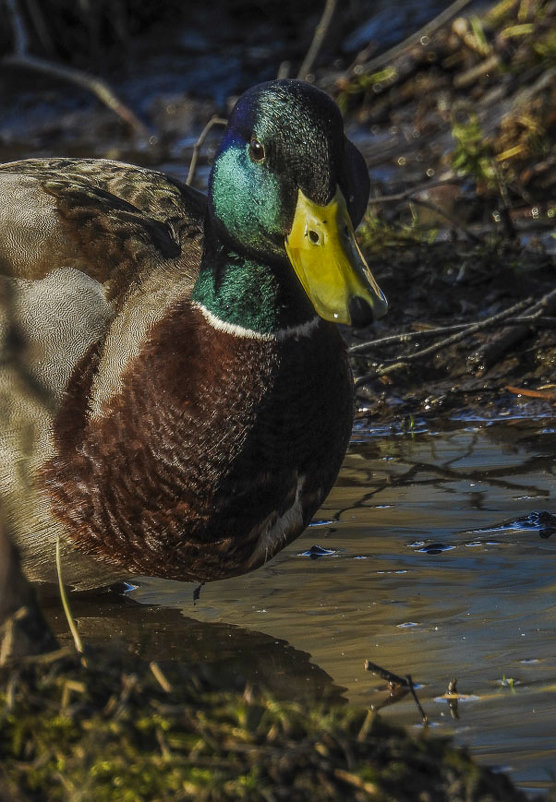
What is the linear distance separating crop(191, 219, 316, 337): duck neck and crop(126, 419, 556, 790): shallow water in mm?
854

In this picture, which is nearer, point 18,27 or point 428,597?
point 428,597

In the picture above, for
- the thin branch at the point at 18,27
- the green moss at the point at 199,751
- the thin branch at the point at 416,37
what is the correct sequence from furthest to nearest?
the thin branch at the point at 18,27
the thin branch at the point at 416,37
the green moss at the point at 199,751

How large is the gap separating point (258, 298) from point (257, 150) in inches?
14.6

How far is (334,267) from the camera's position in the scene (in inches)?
127

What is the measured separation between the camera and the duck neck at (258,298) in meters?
3.53

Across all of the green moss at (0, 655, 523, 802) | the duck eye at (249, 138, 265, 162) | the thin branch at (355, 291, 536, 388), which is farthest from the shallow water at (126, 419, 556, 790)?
the duck eye at (249, 138, 265, 162)

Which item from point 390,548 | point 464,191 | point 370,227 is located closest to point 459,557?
point 390,548

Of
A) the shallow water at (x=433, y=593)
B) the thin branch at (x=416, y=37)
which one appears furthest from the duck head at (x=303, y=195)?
the thin branch at (x=416, y=37)

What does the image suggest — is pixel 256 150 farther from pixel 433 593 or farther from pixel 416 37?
pixel 416 37

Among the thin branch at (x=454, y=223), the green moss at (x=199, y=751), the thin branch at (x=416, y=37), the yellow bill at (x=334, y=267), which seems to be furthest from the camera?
the thin branch at (x=416, y=37)

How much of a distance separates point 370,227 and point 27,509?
10.9 ft

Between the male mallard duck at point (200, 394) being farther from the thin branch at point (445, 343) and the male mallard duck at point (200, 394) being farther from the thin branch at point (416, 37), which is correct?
the thin branch at point (416, 37)

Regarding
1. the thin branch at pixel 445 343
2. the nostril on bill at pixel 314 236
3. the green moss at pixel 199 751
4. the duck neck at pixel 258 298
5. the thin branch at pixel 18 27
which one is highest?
the thin branch at pixel 18 27

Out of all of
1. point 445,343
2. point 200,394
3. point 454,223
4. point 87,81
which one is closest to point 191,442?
→ point 200,394
